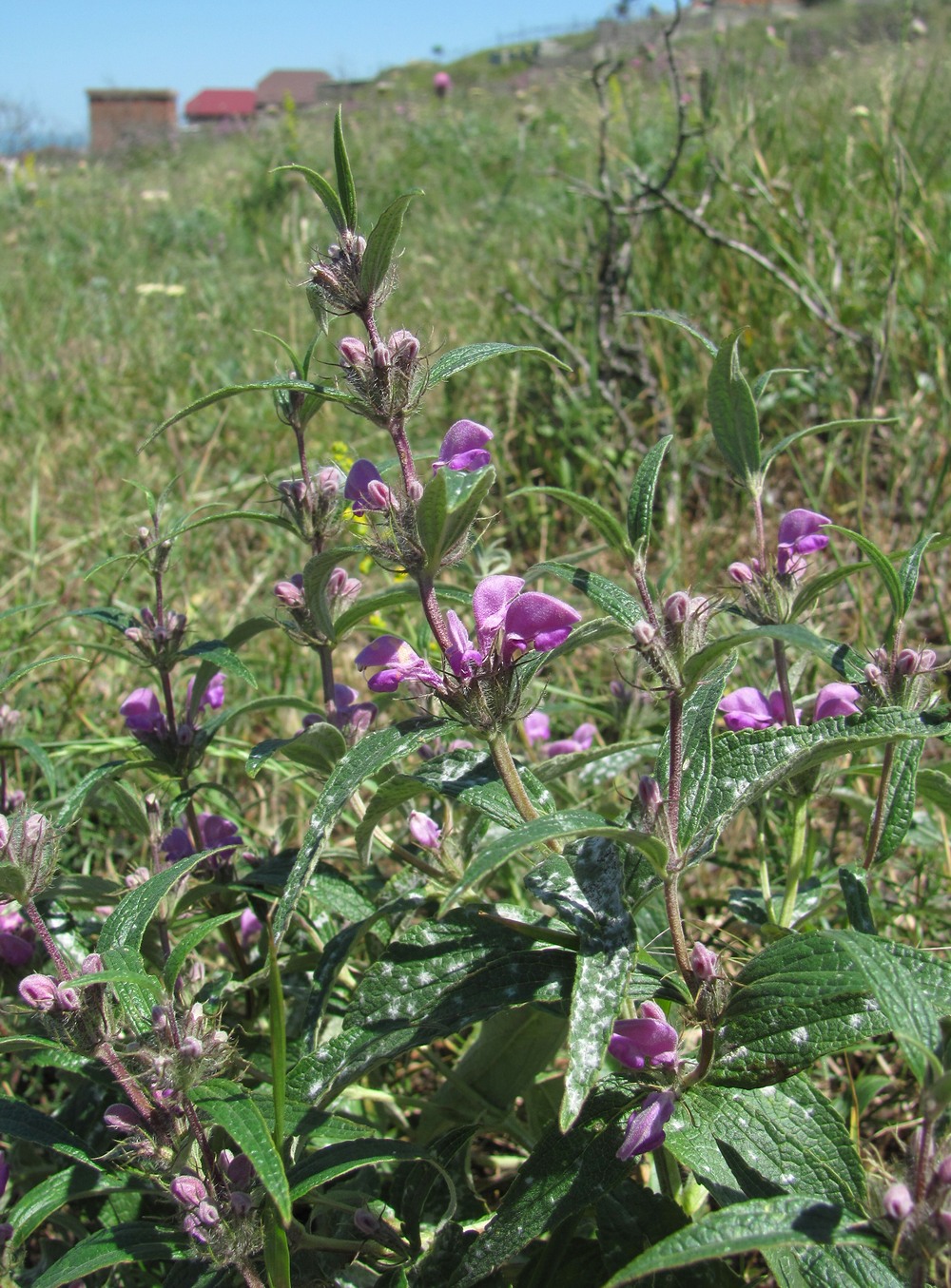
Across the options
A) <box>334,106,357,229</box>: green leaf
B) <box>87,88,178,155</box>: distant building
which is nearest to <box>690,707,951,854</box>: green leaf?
<box>334,106,357,229</box>: green leaf

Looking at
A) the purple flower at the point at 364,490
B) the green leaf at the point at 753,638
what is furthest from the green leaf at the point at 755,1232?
the purple flower at the point at 364,490

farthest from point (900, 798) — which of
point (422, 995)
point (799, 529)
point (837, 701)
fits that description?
point (422, 995)

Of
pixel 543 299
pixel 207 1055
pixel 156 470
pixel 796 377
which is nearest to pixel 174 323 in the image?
pixel 156 470

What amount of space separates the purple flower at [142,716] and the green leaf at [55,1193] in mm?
561

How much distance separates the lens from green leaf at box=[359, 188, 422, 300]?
2.75 ft

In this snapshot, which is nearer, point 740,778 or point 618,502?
point 740,778

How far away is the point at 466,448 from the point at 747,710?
0.49 metres

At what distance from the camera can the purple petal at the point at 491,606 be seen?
3.07 feet

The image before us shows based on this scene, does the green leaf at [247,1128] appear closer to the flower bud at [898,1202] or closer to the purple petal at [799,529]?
the flower bud at [898,1202]

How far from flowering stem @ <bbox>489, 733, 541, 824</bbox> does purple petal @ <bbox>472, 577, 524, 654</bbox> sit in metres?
0.09

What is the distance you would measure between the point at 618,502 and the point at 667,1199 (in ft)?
6.48

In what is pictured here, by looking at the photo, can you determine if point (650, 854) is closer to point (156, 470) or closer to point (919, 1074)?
point (919, 1074)

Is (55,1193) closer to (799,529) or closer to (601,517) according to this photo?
(601,517)

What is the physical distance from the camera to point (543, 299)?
11.3 ft
